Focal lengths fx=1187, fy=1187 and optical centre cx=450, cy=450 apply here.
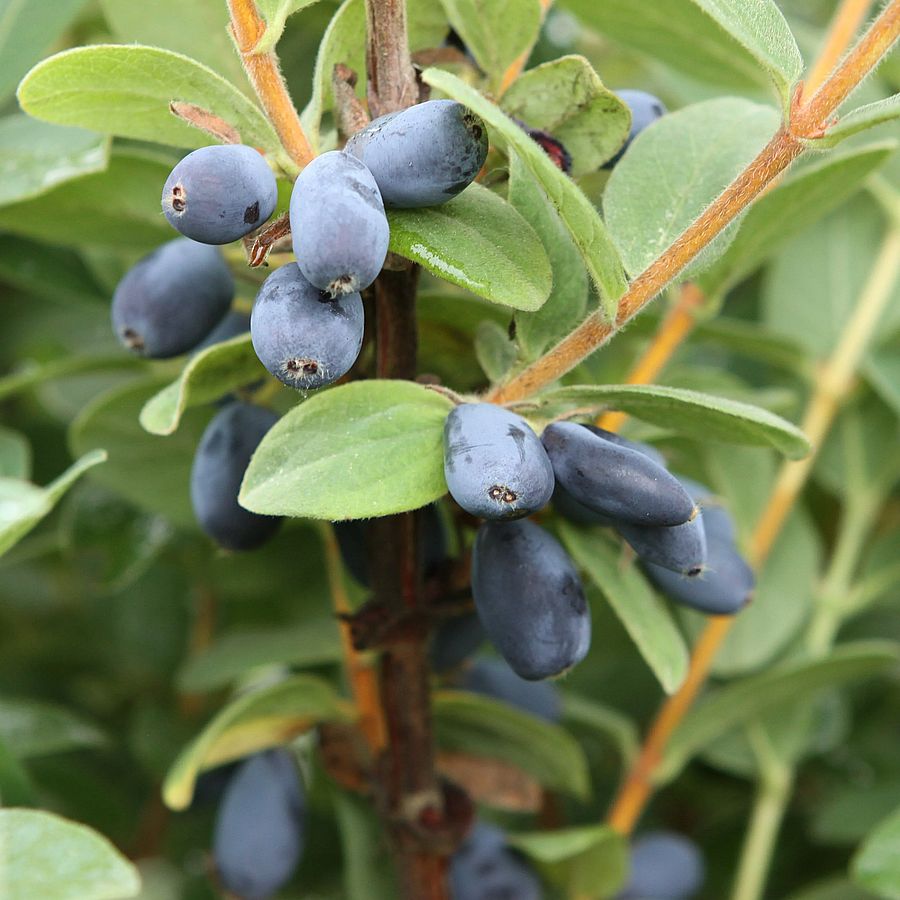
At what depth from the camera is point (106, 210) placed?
2.95ft

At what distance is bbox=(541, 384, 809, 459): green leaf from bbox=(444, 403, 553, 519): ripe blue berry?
0.21 ft

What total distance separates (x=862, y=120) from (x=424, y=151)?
20 centimetres

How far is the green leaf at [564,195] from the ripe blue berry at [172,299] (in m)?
0.25

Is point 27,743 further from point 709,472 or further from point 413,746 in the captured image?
point 709,472

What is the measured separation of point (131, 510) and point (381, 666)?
459 millimetres

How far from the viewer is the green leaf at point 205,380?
675mm

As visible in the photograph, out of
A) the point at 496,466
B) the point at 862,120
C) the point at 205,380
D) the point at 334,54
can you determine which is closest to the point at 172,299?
the point at 205,380

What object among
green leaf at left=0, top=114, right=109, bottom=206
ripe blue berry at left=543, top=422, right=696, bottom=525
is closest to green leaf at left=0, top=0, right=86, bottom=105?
green leaf at left=0, top=114, right=109, bottom=206

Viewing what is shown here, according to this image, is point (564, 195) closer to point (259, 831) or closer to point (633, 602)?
point (633, 602)

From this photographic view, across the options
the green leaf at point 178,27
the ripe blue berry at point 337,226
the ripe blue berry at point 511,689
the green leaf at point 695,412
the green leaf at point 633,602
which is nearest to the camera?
the ripe blue berry at point 337,226

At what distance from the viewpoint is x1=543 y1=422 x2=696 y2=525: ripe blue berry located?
598 mm

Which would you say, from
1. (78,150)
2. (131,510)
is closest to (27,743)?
(131,510)

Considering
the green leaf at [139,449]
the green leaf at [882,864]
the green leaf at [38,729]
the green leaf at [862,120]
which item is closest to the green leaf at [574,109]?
the green leaf at [862,120]

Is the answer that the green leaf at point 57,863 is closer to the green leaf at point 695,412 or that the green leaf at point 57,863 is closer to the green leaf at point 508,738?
the green leaf at point 695,412
